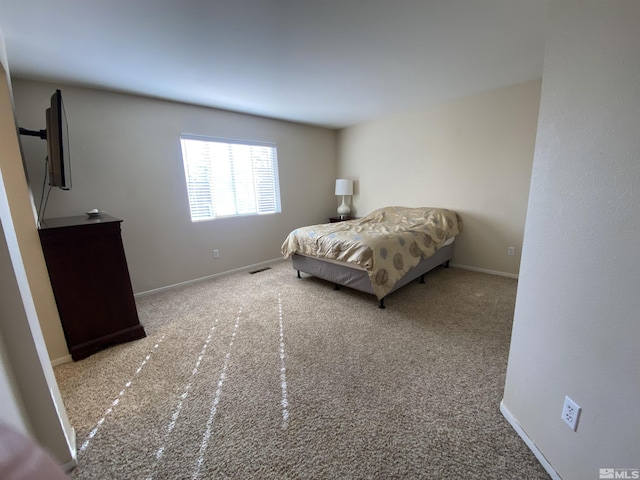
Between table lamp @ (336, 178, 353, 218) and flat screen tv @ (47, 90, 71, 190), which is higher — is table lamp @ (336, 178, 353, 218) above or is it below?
below

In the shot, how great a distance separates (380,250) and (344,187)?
2.35m

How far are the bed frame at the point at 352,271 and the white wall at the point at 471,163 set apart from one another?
0.56m

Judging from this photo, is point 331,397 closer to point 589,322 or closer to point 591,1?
point 589,322

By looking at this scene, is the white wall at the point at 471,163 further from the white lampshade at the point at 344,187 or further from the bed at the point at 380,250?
the white lampshade at the point at 344,187

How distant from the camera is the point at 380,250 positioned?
8.04 feet

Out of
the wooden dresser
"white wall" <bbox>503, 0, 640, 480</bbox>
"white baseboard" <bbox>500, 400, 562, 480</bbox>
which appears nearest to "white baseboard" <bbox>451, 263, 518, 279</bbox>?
"white baseboard" <bbox>500, 400, 562, 480</bbox>

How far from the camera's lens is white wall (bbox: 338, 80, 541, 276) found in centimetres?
299

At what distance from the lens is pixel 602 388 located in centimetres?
86

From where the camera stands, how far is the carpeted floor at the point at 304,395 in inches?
45.3

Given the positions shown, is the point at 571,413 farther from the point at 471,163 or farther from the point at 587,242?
the point at 471,163

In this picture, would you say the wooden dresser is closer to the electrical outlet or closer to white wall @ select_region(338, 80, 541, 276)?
the electrical outlet

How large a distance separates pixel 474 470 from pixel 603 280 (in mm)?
941

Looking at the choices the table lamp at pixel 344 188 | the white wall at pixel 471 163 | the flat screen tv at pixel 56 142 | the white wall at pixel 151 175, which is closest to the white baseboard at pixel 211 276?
the white wall at pixel 151 175

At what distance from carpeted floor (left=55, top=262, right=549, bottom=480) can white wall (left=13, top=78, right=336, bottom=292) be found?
90 centimetres
